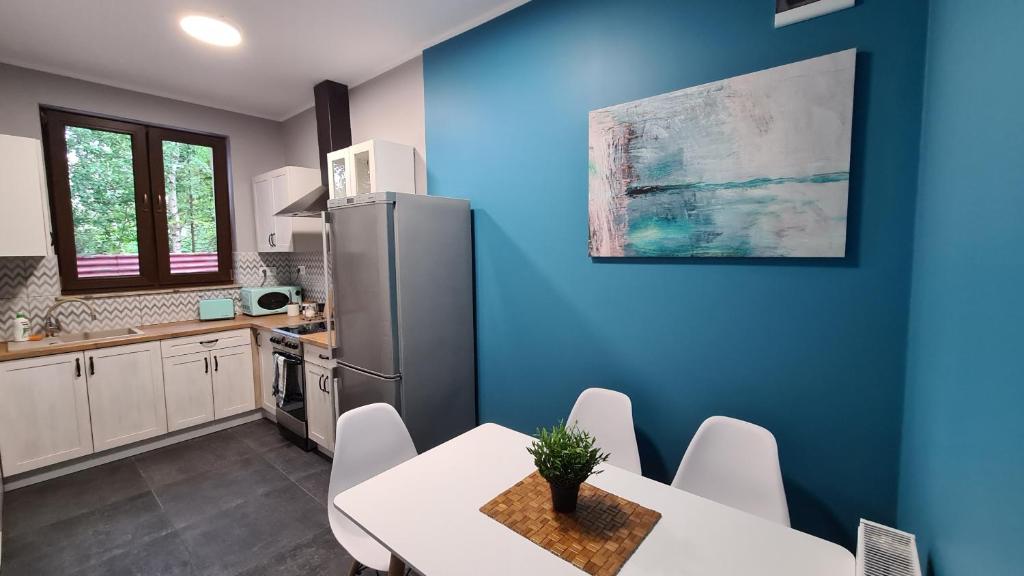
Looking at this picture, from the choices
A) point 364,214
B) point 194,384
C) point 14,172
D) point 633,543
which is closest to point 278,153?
point 14,172

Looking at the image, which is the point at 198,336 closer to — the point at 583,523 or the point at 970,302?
the point at 583,523

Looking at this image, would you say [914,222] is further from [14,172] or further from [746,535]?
[14,172]

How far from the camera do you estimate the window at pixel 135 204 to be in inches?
133

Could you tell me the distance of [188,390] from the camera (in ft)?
11.4

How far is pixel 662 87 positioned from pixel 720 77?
25cm

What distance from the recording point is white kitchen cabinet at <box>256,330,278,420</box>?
3717 mm

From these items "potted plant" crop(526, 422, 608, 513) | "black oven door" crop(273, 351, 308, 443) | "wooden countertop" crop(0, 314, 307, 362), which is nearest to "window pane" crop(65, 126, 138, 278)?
"wooden countertop" crop(0, 314, 307, 362)

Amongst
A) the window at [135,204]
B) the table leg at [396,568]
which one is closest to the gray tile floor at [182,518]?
the table leg at [396,568]

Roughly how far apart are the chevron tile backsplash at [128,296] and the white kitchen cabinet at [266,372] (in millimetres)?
670

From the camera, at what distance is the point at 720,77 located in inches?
70.6

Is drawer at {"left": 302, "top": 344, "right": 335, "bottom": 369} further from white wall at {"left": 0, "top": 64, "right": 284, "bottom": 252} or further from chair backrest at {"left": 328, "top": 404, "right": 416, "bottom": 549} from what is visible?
white wall at {"left": 0, "top": 64, "right": 284, "bottom": 252}

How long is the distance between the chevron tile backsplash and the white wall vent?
11.8 feet

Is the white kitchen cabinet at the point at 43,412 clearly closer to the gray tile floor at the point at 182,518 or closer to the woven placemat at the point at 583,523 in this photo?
the gray tile floor at the point at 182,518

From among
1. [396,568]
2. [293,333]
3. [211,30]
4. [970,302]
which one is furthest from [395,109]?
[970,302]
